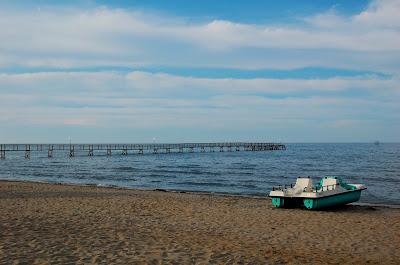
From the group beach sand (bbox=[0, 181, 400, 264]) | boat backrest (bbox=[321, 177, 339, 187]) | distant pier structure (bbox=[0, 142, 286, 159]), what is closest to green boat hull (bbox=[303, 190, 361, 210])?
beach sand (bbox=[0, 181, 400, 264])

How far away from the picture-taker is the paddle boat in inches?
567

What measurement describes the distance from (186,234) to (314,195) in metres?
6.54

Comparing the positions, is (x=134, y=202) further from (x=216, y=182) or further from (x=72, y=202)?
(x=216, y=182)

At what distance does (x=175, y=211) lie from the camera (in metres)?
13.2

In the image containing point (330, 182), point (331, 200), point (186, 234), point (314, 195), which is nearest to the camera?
point (186, 234)

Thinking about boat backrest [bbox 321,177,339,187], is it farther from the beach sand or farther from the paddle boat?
the beach sand

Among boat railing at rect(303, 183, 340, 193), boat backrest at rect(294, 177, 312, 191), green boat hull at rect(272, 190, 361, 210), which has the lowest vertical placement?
green boat hull at rect(272, 190, 361, 210)

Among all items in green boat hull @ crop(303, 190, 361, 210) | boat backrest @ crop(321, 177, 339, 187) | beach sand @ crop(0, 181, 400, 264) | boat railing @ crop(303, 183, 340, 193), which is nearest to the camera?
beach sand @ crop(0, 181, 400, 264)

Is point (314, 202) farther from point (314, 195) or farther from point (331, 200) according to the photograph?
point (331, 200)

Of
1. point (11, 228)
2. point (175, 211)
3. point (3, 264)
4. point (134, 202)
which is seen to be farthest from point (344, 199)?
point (3, 264)

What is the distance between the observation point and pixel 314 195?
46.9 feet

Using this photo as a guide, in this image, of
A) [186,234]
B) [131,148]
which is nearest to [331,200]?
[186,234]

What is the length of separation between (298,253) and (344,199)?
28.3 feet

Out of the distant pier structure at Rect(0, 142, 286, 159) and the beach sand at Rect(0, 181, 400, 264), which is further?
the distant pier structure at Rect(0, 142, 286, 159)
